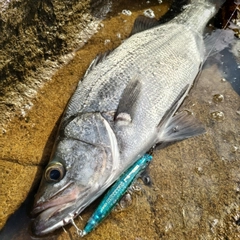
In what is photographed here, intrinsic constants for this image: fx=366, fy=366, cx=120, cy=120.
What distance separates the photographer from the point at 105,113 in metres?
3.50

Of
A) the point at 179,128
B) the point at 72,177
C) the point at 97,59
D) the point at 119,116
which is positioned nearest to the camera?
the point at 72,177

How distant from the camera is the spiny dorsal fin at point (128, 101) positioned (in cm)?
349

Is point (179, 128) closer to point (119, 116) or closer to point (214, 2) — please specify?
point (119, 116)

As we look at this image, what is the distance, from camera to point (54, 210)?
2967 millimetres

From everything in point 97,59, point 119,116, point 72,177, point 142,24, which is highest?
point 142,24

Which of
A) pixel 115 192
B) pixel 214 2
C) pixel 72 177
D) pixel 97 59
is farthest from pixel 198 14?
pixel 72 177

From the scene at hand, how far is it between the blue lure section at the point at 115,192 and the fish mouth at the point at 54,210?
0.27 meters

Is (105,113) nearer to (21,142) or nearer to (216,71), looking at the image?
(21,142)

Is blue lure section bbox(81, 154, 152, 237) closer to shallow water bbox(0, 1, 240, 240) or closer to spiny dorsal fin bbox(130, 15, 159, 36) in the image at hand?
shallow water bbox(0, 1, 240, 240)

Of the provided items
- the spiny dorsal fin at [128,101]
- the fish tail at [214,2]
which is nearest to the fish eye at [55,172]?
the spiny dorsal fin at [128,101]

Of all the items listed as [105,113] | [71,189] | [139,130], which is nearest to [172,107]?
[139,130]

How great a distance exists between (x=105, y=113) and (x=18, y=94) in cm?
108

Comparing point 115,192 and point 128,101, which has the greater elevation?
point 128,101

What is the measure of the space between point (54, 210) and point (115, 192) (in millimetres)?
615
